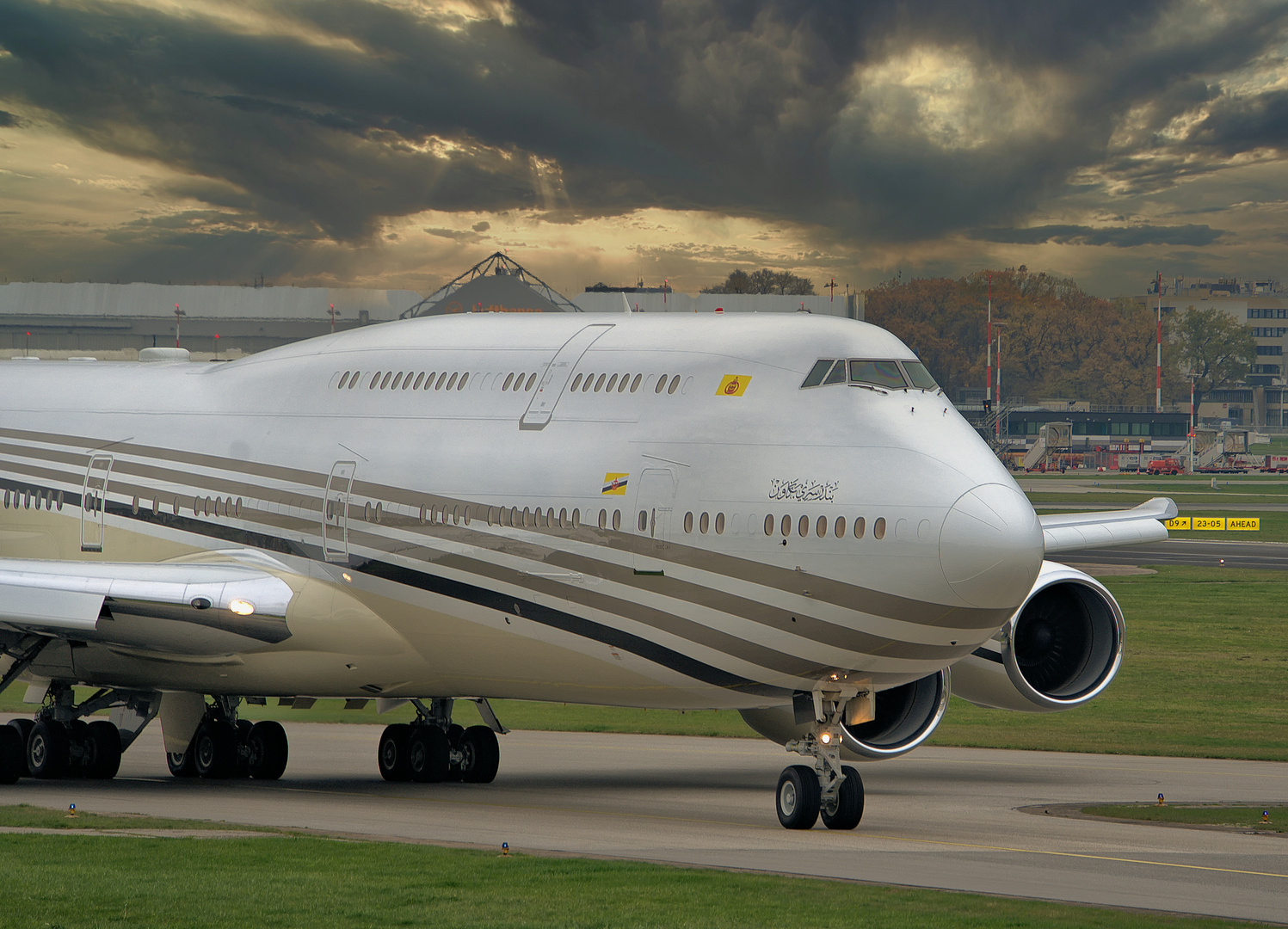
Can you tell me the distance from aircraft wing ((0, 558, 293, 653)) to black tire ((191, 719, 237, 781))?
362 cm

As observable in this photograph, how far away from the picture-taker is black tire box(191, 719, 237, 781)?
92.2ft

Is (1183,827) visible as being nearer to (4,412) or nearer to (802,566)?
(802,566)

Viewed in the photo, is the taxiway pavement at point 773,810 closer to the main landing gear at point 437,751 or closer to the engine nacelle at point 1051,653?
the main landing gear at point 437,751

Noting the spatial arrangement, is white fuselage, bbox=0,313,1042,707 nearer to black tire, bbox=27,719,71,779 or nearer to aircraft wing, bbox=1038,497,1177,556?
black tire, bbox=27,719,71,779

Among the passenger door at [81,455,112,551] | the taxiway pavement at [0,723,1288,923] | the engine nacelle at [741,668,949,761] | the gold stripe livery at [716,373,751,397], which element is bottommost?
the taxiway pavement at [0,723,1288,923]

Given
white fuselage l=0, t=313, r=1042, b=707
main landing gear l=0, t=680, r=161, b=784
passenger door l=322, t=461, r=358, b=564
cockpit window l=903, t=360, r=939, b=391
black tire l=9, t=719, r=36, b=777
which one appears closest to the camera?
white fuselage l=0, t=313, r=1042, b=707

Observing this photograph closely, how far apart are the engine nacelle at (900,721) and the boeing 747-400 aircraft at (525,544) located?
48 mm

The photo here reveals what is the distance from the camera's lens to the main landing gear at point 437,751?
2733cm

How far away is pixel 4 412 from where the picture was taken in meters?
29.4

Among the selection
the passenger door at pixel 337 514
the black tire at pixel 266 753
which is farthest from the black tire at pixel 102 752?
the passenger door at pixel 337 514

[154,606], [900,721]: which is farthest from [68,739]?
[900,721]

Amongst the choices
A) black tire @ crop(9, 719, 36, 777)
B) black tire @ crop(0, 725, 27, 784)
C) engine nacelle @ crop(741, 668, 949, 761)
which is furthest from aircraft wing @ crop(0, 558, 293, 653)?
engine nacelle @ crop(741, 668, 949, 761)

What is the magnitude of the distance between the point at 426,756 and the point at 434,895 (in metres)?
11.3

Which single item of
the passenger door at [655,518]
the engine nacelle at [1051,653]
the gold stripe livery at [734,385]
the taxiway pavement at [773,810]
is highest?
the gold stripe livery at [734,385]
